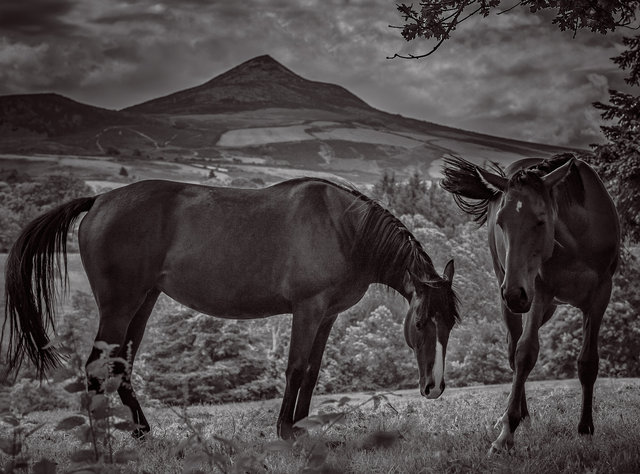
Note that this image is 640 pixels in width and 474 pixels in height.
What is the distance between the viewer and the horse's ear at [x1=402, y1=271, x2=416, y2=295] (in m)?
5.75

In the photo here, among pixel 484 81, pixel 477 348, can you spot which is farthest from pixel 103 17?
pixel 477 348

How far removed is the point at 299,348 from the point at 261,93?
64719mm

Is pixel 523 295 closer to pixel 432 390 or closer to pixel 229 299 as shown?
pixel 432 390

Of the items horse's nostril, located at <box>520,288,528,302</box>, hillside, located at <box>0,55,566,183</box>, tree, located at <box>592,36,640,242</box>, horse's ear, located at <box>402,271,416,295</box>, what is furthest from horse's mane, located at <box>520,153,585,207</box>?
hillside, located at <box>0,55,566,183</box>

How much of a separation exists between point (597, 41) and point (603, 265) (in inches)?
1888

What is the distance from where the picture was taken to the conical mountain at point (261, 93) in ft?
211

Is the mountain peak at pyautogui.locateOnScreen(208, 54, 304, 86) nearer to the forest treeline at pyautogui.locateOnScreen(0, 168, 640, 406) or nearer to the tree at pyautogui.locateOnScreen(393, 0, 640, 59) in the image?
the forest treeline at pyautogui.locateOnScreen(0, 168, 640, 406)

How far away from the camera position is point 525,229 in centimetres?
461

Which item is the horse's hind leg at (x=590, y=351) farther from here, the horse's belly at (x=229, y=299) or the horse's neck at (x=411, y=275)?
the horse's belly at (x=229, y=299)

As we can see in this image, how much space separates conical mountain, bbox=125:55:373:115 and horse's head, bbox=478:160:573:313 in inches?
2365

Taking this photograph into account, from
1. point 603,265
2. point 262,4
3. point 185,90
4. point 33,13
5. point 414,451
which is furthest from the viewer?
point 185,90

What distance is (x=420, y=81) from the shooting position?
57500 mm

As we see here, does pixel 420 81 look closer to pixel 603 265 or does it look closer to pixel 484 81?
pixel 484 81

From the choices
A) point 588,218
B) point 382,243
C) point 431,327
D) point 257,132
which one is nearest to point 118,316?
point 382,243
